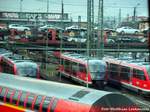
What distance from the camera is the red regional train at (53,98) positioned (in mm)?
7422

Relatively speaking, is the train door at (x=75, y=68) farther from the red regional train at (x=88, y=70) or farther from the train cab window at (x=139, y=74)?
the train cab window at (x=139, y=74)

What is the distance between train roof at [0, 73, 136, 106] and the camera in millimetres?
7518

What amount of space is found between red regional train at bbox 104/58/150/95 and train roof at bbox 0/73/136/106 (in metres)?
9.09

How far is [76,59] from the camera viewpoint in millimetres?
22766

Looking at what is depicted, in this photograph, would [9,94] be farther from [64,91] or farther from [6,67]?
[6,67]

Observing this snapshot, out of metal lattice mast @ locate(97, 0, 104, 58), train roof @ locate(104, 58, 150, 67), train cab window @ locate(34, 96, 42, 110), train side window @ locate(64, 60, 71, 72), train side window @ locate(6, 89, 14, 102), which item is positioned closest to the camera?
train cab window @ locate(34, 96, 42, 110)

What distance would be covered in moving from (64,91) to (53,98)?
0.78ft

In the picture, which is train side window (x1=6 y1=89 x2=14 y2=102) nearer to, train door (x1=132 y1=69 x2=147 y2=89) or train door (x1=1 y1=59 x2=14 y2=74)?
train door (x1=132 y1=69 x2=147 y2=89)

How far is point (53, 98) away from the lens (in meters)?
8.41

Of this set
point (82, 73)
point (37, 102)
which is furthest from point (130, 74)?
point (37, 102)

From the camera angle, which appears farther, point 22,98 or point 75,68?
point 75,68

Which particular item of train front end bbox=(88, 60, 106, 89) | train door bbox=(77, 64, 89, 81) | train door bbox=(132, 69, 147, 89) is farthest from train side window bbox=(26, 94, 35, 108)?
train door bbox=(77, 64, 89, 81)

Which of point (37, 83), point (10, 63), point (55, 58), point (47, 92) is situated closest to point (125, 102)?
point (47, 92)

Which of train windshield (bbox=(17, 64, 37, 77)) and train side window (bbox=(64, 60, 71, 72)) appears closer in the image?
train windshield (bbox=(17, 64, 37, 77))
